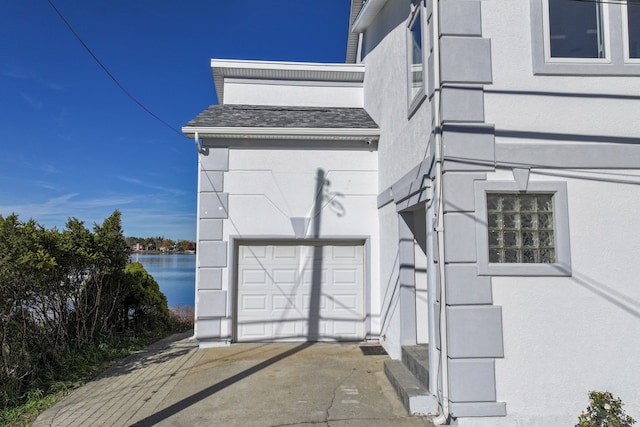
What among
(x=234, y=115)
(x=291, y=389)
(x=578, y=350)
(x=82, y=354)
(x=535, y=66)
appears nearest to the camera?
(x=578, y=350)

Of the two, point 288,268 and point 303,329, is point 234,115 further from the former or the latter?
point 303,329

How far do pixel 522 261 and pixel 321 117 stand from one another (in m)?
5.44

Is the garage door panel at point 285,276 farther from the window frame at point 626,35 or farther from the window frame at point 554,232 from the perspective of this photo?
the window frame at point 626,35

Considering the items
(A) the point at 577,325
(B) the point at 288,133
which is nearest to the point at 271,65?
(B) the point at 288,133

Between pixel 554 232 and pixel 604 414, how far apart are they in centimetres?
178

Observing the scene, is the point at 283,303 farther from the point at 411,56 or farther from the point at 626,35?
the point at 626,35

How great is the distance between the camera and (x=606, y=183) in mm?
4410

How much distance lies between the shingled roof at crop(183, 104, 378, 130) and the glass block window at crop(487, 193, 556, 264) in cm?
401

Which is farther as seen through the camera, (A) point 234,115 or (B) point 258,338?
(A) point 234,115

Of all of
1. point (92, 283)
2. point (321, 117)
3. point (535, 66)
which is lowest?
point (92, 283)

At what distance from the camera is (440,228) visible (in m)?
4.34

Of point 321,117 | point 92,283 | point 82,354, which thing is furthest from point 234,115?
point 82,354

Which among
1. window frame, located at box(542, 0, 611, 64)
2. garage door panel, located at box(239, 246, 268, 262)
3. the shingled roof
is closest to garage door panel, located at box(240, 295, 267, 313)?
garage door panel, located at box(239, 246, 268, 262)

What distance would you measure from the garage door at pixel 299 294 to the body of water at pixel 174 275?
205 centimetres
